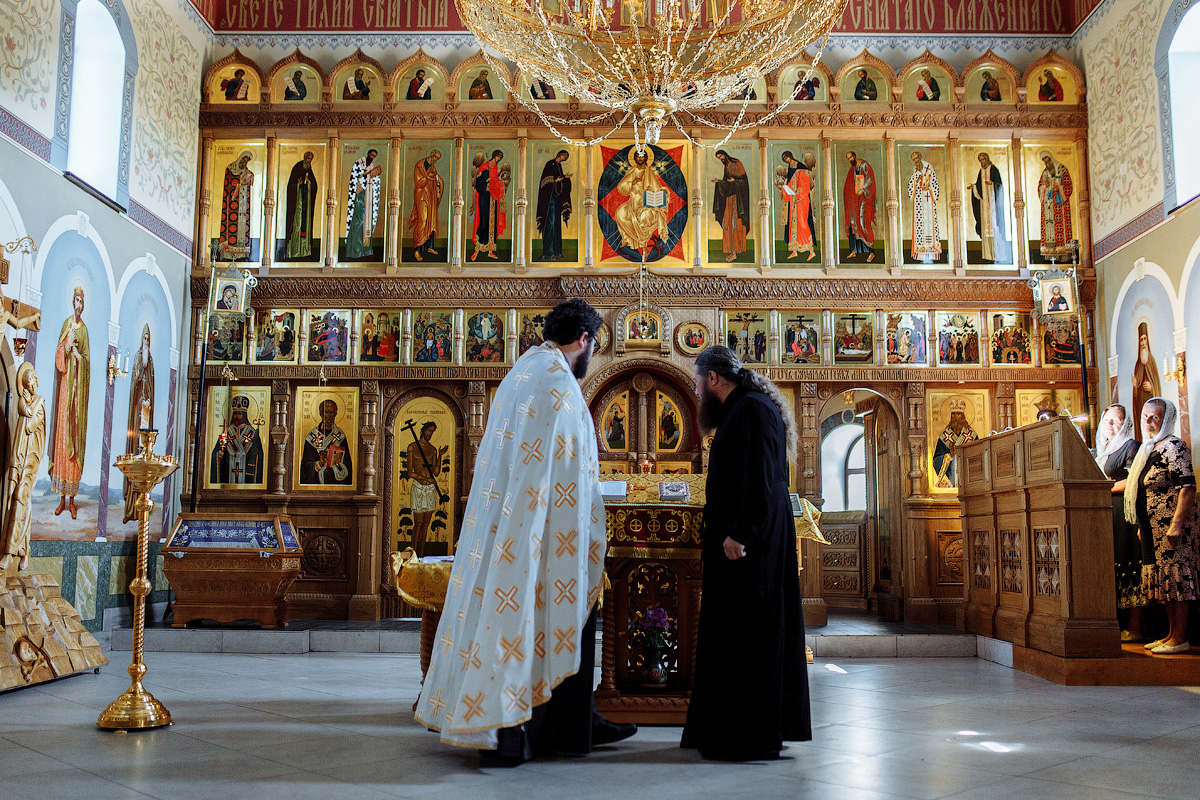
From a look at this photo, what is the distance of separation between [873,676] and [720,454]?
3968 mm

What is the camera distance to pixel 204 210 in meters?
12.1

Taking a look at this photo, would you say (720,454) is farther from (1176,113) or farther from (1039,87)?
(1039,87)

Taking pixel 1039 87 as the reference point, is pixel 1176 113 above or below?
below

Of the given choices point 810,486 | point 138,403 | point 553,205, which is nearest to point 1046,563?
point 810,486

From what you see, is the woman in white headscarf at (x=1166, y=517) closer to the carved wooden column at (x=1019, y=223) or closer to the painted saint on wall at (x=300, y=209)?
the carved wooden column at (x=1019, y=223)

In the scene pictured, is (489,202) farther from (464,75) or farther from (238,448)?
(238,448)

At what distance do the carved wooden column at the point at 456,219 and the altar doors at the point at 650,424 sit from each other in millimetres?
2372

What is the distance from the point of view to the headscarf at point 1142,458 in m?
8.18

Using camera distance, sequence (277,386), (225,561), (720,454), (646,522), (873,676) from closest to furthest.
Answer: (720,454) → (646,522) → (873,676) → (225,561) → (277,386)

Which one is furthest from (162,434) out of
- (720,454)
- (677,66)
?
(720,454)

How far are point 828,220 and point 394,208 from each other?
5326 mm

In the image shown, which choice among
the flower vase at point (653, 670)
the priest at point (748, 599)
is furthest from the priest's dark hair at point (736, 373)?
the flower vase at point (653, 670)

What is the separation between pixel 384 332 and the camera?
11.9 metres

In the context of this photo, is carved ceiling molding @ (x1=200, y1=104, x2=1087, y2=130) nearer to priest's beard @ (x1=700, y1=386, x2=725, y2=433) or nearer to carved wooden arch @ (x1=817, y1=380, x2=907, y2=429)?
carved wooden arch @ (x1=817, y1=380, x2=907, y2=429)
